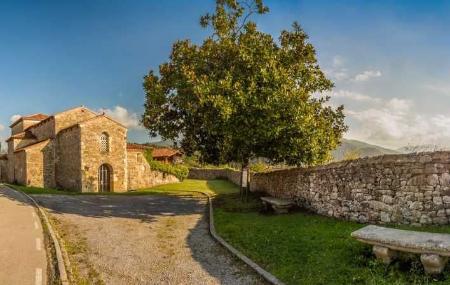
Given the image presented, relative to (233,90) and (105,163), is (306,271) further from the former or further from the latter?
(105,163)

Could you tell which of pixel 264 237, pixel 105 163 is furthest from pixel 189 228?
pixel 105 163

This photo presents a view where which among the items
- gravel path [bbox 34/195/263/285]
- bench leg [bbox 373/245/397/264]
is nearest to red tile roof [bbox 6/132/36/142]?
gravel path [bbox 34/195/263/285]

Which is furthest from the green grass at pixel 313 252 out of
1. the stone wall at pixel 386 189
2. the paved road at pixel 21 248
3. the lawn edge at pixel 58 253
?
the paved road at pixel 21 248

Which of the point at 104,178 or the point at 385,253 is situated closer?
the point at 385,253

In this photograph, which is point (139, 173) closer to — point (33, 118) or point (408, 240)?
point (33, 118)

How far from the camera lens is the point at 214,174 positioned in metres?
57.8

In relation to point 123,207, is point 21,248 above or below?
below

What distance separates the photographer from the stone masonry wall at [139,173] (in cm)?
4244

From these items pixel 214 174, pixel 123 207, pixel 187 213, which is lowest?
pixel 187 213

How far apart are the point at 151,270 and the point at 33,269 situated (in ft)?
9.37

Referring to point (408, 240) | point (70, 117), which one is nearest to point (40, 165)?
point (70, 117)

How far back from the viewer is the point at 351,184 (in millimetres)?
14383

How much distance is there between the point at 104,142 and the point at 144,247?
2857 cm

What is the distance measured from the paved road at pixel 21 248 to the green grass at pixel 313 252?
561 centimetres
